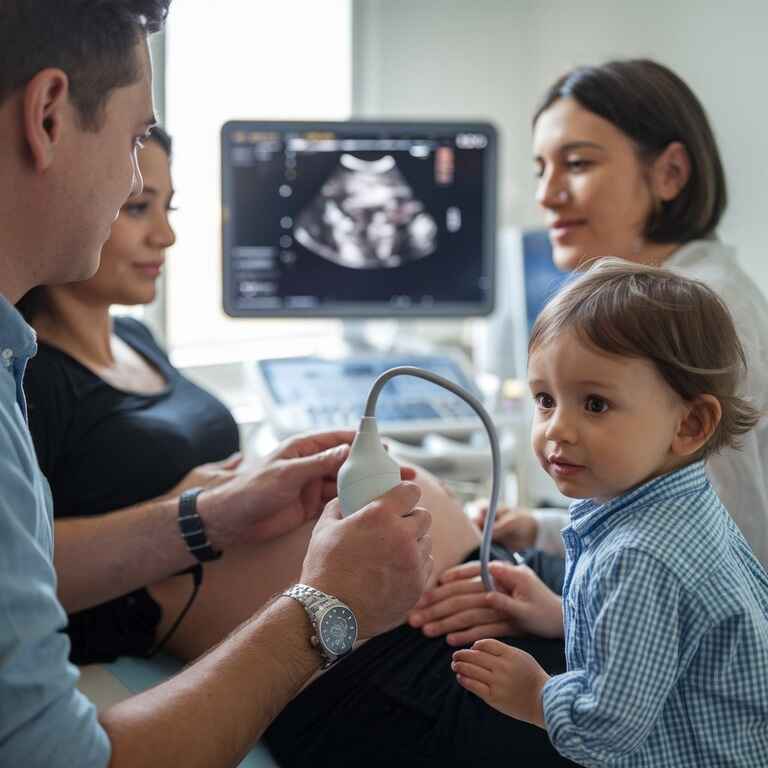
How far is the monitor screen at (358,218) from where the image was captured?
2379mm

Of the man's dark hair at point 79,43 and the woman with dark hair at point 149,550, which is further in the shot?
the woman with dark hair at point 149,550

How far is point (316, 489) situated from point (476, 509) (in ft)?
1.29

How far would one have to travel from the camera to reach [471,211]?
97.4 inches

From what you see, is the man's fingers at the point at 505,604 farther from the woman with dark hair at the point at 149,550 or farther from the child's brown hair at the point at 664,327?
the child's brown hair at the point at 664,327

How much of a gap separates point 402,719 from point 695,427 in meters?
0.50

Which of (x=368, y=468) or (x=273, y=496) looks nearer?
(x=368, y=468)

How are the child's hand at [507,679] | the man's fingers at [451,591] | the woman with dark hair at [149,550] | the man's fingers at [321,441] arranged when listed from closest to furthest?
1. the child's hand at [507,679]
2. the woman with dark hair at [149,550]
3. the man's fingers at [451,591]
4. the man's fingers at [321,441]

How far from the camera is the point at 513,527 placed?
170 centimetres

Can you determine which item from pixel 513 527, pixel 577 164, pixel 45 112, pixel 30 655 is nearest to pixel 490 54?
pixel 577 164

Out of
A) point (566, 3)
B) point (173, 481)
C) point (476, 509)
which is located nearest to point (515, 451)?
point (476, 509)

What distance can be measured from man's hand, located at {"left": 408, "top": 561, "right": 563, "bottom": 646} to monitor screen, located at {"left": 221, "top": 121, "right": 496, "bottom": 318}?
116cm

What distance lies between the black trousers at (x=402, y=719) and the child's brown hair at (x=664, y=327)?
40cm

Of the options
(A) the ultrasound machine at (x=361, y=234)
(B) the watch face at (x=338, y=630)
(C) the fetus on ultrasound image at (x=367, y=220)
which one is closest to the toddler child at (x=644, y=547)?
(B) the watch face at (x=338, y=630)

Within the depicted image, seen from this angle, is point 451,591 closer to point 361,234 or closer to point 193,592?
point 193,592
